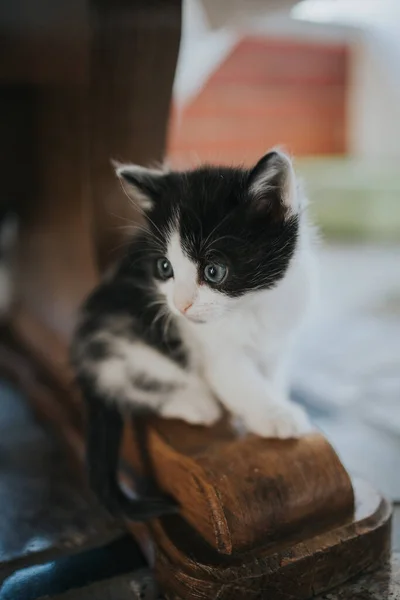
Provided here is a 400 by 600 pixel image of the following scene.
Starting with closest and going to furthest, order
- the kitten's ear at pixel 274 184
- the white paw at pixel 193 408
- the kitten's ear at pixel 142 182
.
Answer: the kitten's ear at pixel 274 184 → the kitten's ear at pixel 142 182 → the white paw at pixel 193 408

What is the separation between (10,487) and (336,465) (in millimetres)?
511

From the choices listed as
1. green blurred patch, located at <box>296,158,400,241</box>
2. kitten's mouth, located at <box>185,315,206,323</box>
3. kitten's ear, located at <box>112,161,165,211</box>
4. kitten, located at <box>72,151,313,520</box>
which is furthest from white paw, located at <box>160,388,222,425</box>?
green blurred patch, located at <box>296,158,400,241</box>

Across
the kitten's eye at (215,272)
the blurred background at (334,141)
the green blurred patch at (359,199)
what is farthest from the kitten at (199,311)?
the green blurred patch at (359,199)

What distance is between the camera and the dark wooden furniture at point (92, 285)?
71 cm

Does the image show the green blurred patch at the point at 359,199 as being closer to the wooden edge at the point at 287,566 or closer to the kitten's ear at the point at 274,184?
the kitten's ear at the point at 274,184

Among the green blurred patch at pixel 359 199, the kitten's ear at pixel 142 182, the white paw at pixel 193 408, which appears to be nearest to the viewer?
the kitten's ear at pixel 142 182

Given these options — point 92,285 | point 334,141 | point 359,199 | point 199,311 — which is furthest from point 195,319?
point 359,199

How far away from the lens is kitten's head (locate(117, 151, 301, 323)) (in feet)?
2.33

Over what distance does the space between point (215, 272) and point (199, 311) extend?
2.1 inches

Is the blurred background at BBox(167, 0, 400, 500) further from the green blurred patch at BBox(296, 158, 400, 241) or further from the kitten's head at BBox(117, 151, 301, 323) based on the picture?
the kitten's head at BBox(117, 151, 301, 323)

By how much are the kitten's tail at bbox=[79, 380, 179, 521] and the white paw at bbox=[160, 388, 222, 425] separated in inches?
3.1

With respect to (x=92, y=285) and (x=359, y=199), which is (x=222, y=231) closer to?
(x=92, y=285)

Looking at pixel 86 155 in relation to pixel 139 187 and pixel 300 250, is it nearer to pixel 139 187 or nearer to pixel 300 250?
pixel 139 187

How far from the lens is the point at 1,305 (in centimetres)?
162
